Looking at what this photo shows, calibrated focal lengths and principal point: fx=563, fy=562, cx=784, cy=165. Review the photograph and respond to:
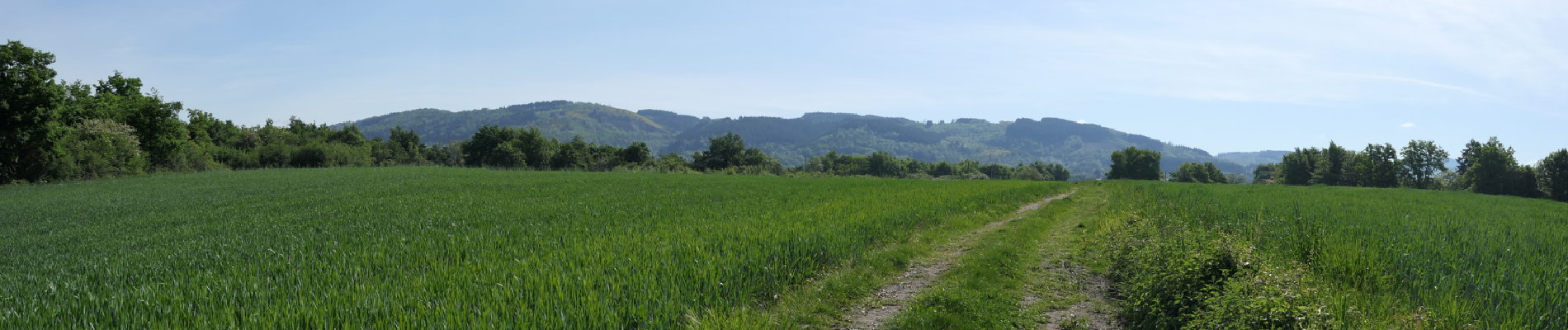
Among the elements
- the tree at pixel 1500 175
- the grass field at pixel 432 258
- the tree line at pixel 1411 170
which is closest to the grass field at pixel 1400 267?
the grass field at pixel 432 258

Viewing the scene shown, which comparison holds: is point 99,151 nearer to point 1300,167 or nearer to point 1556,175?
point 1556,175

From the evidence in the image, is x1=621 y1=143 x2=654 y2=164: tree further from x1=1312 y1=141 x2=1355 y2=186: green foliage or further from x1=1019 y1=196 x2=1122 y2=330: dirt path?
x1=1312 y1=141 x2=1355 y2=186: green foliage

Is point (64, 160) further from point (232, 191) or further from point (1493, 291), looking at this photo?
point (1493, 291)

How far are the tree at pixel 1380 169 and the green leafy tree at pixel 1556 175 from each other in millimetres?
21015

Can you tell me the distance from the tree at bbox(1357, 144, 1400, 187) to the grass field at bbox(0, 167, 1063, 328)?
10469 centimetres

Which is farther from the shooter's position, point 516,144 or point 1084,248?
point 516,144

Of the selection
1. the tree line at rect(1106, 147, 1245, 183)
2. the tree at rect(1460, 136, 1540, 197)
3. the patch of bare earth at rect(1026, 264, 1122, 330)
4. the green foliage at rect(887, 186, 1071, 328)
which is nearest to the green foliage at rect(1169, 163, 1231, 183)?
the tree line at rect(1106, 147, 1245, 183)

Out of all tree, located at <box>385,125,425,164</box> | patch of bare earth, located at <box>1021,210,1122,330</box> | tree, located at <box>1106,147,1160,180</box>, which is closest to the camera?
patch of bare earth, located at <box>1021,210,1122,330</box>

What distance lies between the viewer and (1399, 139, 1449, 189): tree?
3526 inches

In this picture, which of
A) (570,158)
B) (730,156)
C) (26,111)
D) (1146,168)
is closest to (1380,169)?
(1146,168)

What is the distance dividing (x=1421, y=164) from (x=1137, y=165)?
132ft

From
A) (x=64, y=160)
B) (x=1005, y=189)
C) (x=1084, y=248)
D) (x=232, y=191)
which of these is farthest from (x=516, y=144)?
(x=1084, y=248)

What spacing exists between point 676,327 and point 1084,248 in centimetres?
874

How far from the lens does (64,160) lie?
36625 mm
